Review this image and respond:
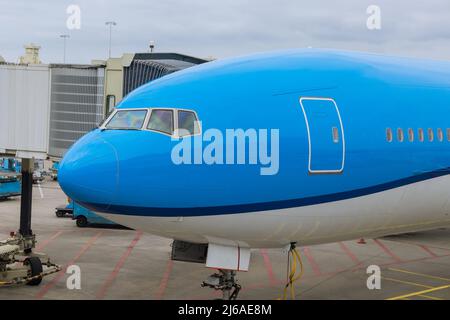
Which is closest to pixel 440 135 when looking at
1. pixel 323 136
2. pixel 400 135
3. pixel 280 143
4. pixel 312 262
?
pixel 400 135

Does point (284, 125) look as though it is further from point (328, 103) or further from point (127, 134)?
point (127, 134)

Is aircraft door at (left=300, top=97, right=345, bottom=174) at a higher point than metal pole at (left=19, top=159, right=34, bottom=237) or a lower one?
higher

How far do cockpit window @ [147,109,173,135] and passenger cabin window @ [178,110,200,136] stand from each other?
0.51 ft

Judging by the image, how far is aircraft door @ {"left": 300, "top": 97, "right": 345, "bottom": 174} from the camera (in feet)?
36.1

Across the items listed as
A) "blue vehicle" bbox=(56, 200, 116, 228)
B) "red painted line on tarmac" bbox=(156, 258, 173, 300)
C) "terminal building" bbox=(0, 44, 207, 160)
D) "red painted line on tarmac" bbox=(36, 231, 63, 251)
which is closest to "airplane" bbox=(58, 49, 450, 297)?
"red painted line on tarmac" bbox=(156, 258, 173, 300)

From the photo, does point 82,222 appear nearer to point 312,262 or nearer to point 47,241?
point 47,241

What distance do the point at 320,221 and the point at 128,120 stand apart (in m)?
3.87

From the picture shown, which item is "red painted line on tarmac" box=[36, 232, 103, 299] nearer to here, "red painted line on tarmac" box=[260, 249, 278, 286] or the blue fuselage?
"red painted line on tarmac" box=[260, 249, 278, 286]

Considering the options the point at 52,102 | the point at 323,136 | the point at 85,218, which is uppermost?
the point at 52,102

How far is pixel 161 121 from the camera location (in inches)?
421

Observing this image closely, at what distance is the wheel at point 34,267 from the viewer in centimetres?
1748

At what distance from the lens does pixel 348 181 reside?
37.3ft
